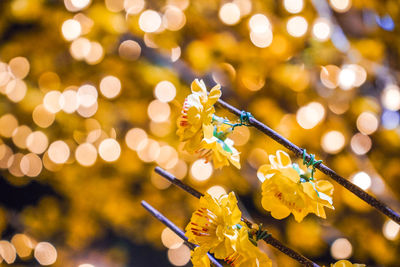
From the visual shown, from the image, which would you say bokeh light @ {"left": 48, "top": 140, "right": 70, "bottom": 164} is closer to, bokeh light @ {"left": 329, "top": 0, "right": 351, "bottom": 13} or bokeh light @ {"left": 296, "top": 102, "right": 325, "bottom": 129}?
bokeh light @ {"left": 296, "top": 102, "right": 325, "bottom": 129}

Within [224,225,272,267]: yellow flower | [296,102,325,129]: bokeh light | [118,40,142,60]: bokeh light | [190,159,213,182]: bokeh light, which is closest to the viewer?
[224,225,272,267]: yellow flower

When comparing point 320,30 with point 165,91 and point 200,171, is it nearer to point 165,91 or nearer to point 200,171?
point 165,91

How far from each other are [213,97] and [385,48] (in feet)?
6.45

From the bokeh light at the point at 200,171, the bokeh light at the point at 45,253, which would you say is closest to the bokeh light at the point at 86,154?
the bokeh light at the point at 45,253

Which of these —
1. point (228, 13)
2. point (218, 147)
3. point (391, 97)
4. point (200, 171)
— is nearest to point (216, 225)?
point (218, 147)

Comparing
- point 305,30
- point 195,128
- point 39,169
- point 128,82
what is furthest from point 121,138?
point 195,128

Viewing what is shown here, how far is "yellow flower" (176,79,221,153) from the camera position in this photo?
1.83 feet

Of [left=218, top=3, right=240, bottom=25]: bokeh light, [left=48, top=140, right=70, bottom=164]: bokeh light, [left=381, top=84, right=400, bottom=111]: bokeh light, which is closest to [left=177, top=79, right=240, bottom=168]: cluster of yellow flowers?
[left=381, top=84, right=400, bottom=111]: bokeh light

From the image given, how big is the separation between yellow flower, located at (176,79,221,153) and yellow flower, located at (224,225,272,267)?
165 mm

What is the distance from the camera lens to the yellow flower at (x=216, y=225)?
541 millimetres

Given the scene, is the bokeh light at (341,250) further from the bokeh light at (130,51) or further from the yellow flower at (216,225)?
the yellow flower at (216,225)

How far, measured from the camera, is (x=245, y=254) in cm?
53

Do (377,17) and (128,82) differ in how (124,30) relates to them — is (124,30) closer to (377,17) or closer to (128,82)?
(128,82)

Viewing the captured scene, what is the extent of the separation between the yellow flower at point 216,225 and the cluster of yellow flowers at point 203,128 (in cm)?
7
